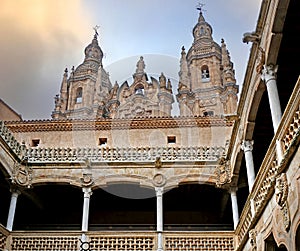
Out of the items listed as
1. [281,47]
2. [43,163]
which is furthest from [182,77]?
[281,47]

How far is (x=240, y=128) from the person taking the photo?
1284 centimetres

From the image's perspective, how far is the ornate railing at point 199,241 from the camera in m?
14.1

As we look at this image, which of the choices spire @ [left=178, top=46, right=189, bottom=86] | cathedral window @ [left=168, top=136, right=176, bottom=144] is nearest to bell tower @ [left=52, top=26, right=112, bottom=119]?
spire @ [left=178, top=46, right=189, bottom=86]

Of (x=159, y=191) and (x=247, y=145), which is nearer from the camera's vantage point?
(x=247, y=145)

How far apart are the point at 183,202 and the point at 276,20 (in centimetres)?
1144

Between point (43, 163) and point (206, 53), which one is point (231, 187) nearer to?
point (43, 163)

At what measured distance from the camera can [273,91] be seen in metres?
9.35

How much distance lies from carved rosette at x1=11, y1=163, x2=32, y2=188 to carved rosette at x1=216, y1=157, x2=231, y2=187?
729 cm

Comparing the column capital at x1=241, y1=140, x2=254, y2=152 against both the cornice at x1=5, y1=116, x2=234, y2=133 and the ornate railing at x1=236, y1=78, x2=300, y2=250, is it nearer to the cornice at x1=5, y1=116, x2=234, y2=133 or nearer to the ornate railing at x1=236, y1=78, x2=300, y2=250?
the ornate railing at x1=236, y1=78, x2=300, y2=250

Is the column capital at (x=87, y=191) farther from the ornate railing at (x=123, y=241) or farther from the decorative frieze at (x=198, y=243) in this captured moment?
the decorative frieze at (x=198, y=243)

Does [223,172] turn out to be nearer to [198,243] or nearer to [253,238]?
[198,243]

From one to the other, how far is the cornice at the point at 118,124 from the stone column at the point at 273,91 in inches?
479

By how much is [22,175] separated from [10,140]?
1503 millimetres

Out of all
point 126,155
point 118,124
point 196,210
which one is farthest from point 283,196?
point 118,124
